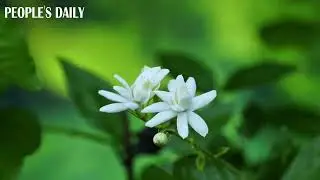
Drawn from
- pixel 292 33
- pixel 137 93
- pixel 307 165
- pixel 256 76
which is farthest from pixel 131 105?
pixel 292 33

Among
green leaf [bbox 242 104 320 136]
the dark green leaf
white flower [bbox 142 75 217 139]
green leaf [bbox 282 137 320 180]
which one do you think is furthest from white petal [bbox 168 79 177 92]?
the dark green leaf

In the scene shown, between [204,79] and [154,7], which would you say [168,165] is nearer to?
[204,79]

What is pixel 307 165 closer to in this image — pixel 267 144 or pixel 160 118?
pixel 160 118

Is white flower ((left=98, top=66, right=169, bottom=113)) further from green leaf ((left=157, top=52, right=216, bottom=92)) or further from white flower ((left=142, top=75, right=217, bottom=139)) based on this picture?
green leaf ((left=157, top=52, right=216, bottom=92))

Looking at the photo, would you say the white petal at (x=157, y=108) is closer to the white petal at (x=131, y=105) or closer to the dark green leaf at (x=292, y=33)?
the white petal at (x=131, y=105)

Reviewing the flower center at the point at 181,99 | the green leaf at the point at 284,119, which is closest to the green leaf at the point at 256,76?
the green leaf at the point at 284,119

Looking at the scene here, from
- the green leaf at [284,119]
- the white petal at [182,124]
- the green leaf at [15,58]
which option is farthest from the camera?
the green leaf at [284,119]

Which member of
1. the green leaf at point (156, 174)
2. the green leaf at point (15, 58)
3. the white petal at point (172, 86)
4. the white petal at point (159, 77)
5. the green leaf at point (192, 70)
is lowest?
the green leaf at point (156, 174)
